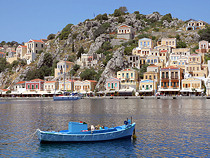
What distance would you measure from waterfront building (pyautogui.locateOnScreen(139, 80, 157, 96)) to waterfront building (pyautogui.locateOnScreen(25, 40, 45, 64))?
72225 millimetres

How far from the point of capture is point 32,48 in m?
166

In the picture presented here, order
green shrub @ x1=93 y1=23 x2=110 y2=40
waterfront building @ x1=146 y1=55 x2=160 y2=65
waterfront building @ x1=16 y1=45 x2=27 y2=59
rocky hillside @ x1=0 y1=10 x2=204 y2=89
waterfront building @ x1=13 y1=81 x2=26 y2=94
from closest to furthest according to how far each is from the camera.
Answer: waterfront building @ x1=146 y1=55 x2=160 y2=65
rocky hillside @ x1=0 y1=10 x2=204 y2=89
waterfront building @ x1=13 y1=81 x2=26 y2=94
green shrub @ x1=93 y1=23 x2=110 y2=40
waterfront building @ x1=16 y1=45 x2=27 y2=59

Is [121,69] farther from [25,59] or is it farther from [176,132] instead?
[176,132]

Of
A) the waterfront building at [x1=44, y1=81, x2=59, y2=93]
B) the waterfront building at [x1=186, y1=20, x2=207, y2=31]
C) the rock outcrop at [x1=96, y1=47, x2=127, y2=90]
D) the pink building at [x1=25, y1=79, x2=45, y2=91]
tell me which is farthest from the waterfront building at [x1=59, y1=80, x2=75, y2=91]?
the waterfront building at [x1=186, y1=20, x2=207, y2=31]

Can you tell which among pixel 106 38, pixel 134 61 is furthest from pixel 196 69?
pixel 106 38

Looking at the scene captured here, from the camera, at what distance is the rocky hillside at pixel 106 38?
132 m

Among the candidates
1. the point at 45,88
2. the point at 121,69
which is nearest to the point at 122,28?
the point at 121,69

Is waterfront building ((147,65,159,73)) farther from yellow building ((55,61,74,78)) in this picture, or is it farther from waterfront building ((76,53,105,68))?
yellow building ((55,61,74,78))

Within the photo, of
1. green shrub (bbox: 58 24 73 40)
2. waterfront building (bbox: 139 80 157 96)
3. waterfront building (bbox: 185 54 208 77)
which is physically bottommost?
waterfront building (bbox: 139 80 157 96)

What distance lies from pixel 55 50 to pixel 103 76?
5083 cm

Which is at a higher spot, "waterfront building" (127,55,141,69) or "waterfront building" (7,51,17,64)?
"waterfront building" (7,51,17,64)

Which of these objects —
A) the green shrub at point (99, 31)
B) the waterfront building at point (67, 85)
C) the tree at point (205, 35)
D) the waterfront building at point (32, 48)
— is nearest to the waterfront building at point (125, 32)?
the green shrub at point (99, 31)

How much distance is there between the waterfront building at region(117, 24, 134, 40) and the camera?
5856 inches

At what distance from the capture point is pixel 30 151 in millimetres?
27469
